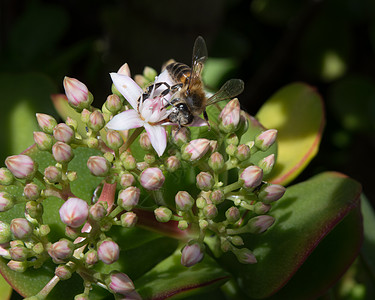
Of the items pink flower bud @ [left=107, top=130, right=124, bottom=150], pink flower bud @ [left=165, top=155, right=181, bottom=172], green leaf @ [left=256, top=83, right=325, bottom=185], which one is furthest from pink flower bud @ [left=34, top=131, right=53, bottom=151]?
green leaf @ [left=256, top=83, right=325, bottom=185]

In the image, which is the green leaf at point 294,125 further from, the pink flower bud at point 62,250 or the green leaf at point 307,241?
the pink flower bud at point 62,250

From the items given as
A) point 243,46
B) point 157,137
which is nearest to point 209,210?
point 157,137

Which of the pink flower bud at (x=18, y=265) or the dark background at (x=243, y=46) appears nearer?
the pink flower bud at (x=18, y=265)

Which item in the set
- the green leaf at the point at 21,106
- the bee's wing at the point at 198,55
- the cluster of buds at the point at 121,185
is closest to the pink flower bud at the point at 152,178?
the cluster of buds at the point at 121,185

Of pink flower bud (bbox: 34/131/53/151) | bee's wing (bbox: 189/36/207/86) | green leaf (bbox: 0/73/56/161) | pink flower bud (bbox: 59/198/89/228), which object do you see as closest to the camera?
pink flower bud (bbox: 59/198/89/228)

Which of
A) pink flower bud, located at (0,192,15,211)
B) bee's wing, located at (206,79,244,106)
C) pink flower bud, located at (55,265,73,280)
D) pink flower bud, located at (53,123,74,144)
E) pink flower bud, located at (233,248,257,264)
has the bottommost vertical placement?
pink flower bud, located at (233,248,257,264)

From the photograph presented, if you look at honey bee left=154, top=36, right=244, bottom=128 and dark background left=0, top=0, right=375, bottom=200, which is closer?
honey bee left=154, top=36, right=244, bottom=128

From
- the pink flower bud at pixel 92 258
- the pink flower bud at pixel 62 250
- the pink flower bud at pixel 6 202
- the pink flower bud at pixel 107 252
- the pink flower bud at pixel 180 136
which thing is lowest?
the pink flower bud at pixel 92 258

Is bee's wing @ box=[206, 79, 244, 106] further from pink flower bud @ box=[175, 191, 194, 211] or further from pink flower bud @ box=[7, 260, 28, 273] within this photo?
pink flower bud @ box=[7, 260, 28, 273]

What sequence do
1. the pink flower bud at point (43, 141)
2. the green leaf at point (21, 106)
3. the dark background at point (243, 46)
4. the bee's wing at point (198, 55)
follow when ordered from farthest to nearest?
the dark background at point (243, 46) → the green leaf at point (21, 106) → the bee's wing at point (198, 55) → the pink flower bud at point (43, 141)

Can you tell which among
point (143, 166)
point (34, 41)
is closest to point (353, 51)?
point (34, 41)
